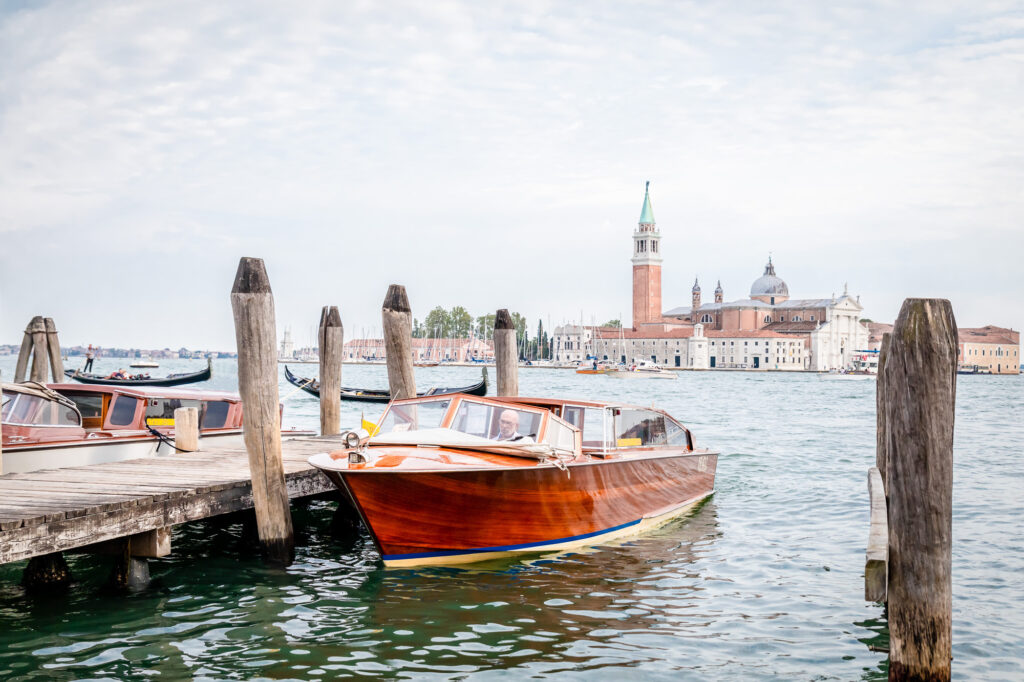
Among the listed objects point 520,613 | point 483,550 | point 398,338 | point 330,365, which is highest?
point 398,338

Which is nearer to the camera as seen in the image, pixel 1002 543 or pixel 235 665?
pixel 235 665

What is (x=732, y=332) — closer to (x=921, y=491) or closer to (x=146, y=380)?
(x=146, y=380)

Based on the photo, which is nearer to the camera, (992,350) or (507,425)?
(507,425)

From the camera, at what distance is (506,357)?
46.1 ft

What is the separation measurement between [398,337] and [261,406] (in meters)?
4.32

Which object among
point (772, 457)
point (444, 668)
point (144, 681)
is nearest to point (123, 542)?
point (144, 681)

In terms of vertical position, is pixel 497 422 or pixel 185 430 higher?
pixel 497 422

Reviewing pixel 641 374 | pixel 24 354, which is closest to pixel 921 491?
pixel 24 354

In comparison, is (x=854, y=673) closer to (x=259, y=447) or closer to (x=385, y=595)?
(x=385, y=595)

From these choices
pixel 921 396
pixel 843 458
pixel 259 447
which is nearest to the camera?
pixel 921 396

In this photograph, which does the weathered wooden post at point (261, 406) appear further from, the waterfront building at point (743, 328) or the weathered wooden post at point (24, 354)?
the waterfront building at point (743, 328)

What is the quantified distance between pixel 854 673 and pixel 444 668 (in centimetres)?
279

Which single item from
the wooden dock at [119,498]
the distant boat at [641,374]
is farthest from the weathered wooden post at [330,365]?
the distant boat at [641,374]

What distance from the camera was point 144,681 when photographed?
5797 millimetres
